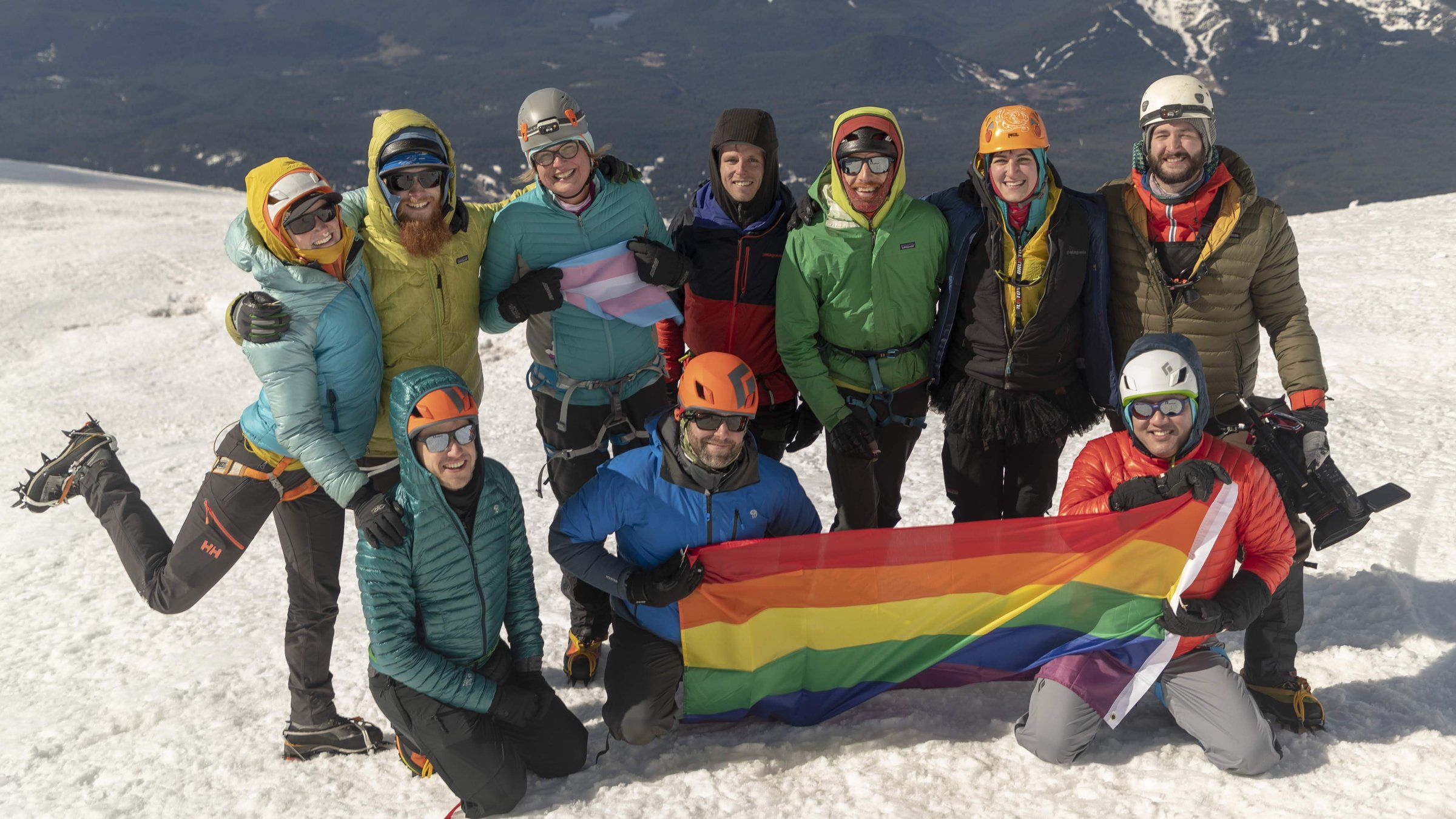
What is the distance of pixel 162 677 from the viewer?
14.8ft

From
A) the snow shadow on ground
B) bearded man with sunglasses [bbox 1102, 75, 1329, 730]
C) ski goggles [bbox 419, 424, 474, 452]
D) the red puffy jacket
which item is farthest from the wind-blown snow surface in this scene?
ski goggles [bbox 419, 424, 474, 452]

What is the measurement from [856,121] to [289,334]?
222 centimetres

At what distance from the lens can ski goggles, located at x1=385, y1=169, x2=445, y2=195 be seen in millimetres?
3562

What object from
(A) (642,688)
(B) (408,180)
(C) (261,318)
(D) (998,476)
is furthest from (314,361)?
(D) (998,476)

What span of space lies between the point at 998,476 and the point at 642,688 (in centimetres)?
176

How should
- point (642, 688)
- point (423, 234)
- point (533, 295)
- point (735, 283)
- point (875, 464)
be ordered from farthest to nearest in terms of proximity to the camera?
point (875, 464) < point (735, 283) < point (533, 295) < point (642, 688) < point (423, 234)

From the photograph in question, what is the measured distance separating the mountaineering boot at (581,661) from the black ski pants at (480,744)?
562 millimetres

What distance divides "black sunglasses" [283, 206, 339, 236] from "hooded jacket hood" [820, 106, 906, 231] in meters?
1.86

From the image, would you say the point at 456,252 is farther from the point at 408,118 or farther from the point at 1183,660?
the point at 1183,660

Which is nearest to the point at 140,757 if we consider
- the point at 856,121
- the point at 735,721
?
the point at 735,721

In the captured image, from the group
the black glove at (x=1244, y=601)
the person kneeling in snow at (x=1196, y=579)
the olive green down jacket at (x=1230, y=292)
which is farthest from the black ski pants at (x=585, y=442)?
the black glove at (x=1244, y=601)

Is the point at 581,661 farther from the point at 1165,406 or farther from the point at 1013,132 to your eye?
the point at 1013,132

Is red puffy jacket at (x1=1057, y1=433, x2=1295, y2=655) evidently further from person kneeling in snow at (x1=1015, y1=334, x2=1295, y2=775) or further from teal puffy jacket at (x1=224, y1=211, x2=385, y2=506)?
teal puffy jacket at (x1=224, y1=211, x2=385, y2=506)

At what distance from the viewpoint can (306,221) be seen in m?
3.33
